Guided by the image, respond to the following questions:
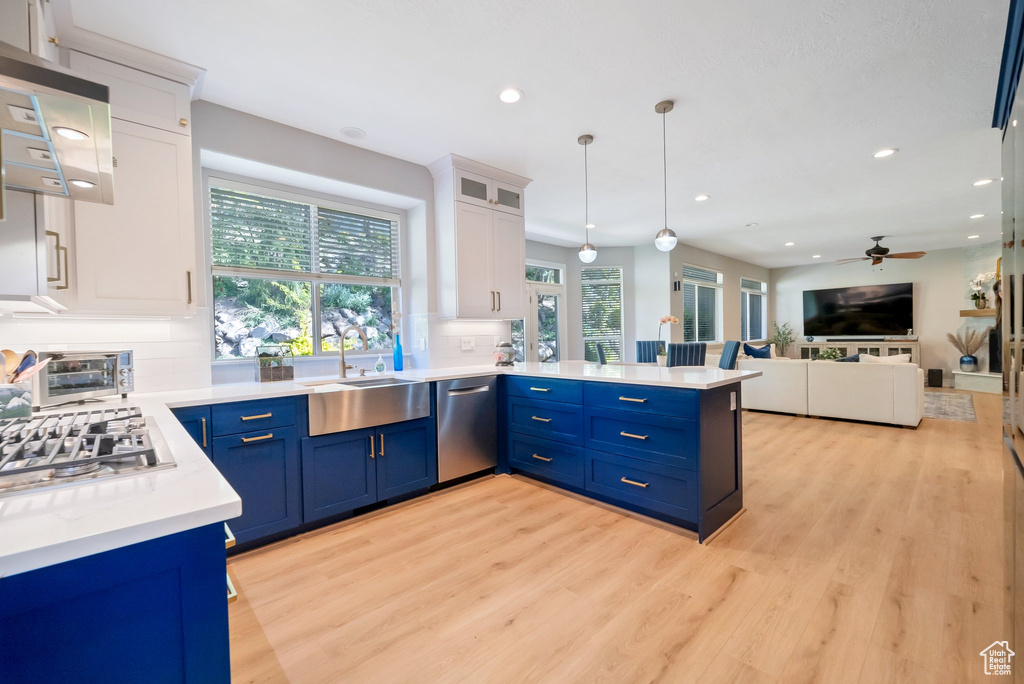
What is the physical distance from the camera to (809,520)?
269cm

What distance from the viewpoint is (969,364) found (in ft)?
26.2

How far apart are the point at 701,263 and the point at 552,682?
785 centimetres

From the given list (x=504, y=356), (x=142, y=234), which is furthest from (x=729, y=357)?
(x=142, y=234)

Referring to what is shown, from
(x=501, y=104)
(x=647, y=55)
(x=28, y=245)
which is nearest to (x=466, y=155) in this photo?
(x=501, y=104)

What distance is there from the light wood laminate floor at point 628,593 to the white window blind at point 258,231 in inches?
77.2

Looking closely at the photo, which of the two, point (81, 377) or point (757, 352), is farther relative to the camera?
point (757, 352)

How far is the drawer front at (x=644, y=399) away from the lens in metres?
2.43

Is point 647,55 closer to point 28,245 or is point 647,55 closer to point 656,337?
point 28,245

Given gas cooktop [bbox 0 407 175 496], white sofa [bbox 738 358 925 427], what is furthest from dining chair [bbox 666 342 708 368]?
gas cooktop [bbox 0 407 175 496]

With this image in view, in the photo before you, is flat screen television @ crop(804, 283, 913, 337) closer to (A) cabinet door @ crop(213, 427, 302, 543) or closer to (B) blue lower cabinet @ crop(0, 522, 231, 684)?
(A) cabinet door @ crop(213, 427, 302, 543)

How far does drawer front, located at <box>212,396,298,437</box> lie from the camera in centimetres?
230

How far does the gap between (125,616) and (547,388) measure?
259cm

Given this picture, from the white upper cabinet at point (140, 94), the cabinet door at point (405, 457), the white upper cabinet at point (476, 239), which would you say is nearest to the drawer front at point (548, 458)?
the cabinet door at point (405, 457)

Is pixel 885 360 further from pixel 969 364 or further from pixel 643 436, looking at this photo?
pixel 969 364
